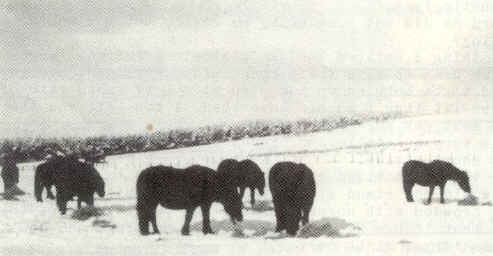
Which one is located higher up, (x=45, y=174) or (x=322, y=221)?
(x=45, y=174)

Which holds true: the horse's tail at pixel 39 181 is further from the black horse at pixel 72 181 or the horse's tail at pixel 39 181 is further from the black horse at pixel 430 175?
the black horse at pixel 430 175

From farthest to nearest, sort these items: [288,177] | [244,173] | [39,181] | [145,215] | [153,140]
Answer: [153,140]
[244,173]
[39,181]
[288,177]
[145,215]

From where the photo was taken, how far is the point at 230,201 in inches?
658

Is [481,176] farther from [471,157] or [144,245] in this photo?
[144,245]

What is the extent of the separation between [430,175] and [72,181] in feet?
39.9

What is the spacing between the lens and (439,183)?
2516 centimetres

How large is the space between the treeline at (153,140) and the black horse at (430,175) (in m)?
37.8

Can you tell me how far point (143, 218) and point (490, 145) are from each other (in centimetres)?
4776

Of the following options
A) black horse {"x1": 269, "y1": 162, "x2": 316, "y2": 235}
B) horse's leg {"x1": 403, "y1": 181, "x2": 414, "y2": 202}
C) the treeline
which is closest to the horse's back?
black horse {"x1": 269, "y1": 162, "x2": 316, "y2": 235}

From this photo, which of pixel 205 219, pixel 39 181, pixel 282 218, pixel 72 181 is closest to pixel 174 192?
pixel 205 219

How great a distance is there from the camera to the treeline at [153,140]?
66.1m

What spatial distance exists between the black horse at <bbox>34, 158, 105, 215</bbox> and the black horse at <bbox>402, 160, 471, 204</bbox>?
10.7m

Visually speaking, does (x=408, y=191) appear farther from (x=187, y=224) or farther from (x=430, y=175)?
(x=187, y=224)

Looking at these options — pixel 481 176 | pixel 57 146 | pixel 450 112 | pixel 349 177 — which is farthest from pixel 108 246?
pixel 450 112
